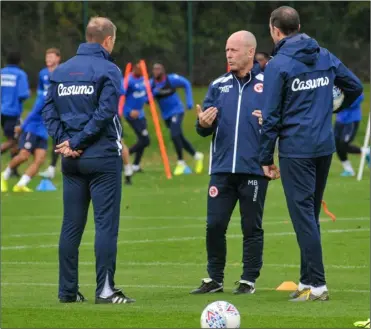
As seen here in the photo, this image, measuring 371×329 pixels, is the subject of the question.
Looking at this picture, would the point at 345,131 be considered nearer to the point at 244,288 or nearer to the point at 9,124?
the point at 9,124

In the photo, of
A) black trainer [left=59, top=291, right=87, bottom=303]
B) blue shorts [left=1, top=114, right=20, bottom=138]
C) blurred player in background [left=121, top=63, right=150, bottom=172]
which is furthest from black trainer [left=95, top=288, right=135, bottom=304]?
blurred player in background [left=121, top=63, right=150, bottom=172]

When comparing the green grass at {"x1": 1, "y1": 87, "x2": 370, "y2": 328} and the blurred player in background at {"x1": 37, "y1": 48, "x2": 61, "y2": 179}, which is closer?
the green grass at {"x1": 1, "y1": 87, "x2": 370, "y2": 328}

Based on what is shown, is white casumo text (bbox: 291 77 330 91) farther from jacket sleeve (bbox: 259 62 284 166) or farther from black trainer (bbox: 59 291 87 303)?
black trainer (bbox: 59 291 87 303)

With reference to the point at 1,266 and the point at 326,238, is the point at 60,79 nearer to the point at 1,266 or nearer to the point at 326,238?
the point at 1,266

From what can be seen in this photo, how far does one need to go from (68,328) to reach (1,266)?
506 cm

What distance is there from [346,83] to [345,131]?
15.3 metres

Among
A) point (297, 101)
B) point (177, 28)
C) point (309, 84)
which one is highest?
point (177, 28)

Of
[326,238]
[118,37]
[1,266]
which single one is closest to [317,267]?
[1,266]

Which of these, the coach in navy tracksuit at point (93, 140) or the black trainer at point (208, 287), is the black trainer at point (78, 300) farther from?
the black trainer at point (208, 287)

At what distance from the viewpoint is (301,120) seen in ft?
34.6

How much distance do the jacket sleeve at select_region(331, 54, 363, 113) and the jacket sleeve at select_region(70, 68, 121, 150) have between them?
1.83 meters

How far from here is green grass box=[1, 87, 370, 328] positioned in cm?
966

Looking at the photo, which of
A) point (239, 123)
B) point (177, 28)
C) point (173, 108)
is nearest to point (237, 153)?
point (239, 123)

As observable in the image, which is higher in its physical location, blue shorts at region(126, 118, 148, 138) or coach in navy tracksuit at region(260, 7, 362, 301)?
coach in navy tracksuit at region(260, 7, 362, 301)
